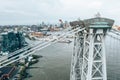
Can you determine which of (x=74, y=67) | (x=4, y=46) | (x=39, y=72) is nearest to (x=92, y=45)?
(x=74, y=67)

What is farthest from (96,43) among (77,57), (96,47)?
(77,57)

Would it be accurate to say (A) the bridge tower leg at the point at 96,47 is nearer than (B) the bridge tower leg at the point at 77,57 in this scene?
Yes

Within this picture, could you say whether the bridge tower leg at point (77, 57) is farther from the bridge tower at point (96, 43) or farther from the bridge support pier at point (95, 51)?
the bridge support pier at point (95, 51)

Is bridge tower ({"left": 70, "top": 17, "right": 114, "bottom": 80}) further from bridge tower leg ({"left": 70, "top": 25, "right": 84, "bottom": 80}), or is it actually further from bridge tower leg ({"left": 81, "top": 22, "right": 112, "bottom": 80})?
bridge tower leg ({"left": 70, "top": 25, "right": 84, "bottom": 80})

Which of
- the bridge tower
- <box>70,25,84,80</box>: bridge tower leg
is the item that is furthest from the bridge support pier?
<box>70,25,84,80</box>: bridge tower leg

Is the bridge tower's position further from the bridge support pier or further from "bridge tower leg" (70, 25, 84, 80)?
"bridge tower leg" (70, 25, 84, 80)

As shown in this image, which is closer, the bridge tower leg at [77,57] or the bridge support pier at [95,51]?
the bridge support pier at [95,51]

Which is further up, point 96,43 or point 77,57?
point 96,43

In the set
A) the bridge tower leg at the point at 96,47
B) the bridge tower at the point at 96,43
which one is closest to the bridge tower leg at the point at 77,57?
the bridge tower at the point at 96,43

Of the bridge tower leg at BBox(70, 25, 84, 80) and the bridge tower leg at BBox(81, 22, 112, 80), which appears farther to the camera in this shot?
the bridge tower leg at BBox(70, 25, 84, 80)

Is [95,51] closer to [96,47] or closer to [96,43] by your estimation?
[96,47]

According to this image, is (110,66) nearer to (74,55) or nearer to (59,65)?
(59,65)
